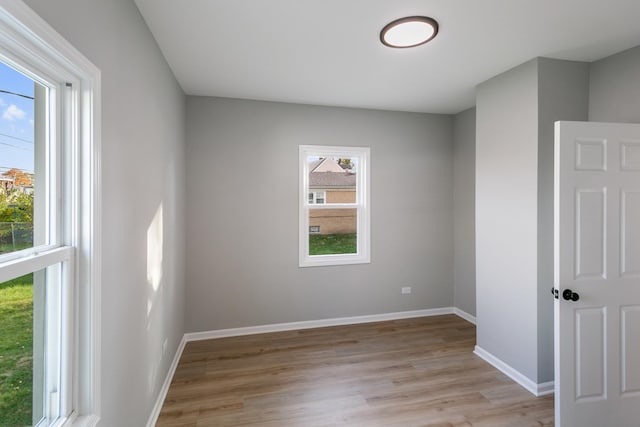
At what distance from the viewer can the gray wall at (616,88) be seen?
2.30m

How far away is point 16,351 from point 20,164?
59 centimetres

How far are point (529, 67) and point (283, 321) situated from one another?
3421 mm

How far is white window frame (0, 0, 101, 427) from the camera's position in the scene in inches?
45.8

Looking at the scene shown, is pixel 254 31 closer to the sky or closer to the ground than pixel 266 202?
closer to the sky

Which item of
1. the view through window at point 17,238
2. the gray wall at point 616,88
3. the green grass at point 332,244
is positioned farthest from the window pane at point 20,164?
the gray wall at point 616,88

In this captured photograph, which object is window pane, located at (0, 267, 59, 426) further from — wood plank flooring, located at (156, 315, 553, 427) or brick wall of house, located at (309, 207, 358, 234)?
brick wall of house, located at (309, 207, 358, 234)

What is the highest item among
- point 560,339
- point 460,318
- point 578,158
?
point 578,158

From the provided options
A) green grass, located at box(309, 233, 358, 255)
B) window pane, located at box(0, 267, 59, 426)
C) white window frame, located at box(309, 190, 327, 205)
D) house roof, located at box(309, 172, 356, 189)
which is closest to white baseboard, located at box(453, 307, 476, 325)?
green grass, located at box(309, 233, 358, 255)

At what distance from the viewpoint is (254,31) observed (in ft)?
6.81

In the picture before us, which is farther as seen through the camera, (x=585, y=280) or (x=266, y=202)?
(x=266, y=202)

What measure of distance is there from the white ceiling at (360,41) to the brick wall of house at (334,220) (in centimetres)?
140

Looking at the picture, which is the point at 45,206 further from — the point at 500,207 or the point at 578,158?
the point at 500,207

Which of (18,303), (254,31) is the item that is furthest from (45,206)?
(254,31)

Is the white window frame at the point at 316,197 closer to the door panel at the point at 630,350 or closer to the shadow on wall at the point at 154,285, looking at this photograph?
the shadow on wall at the point at 154,285
